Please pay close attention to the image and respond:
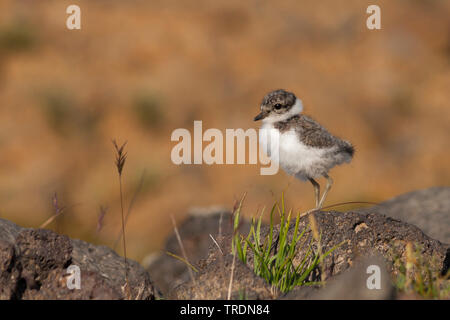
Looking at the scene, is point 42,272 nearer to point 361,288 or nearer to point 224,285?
point 224,285

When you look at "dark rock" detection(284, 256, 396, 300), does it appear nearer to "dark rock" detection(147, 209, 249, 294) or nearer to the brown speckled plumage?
the brown speckled plumage

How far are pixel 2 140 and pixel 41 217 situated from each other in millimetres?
2267

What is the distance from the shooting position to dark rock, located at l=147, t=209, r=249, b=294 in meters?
9.13

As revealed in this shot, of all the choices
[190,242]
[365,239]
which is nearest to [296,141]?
[365,239]

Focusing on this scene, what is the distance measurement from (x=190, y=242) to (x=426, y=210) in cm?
360

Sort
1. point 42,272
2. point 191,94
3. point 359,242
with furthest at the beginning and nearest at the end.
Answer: point 191,94, point 359,242, point 42,272

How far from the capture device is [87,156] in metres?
14.1

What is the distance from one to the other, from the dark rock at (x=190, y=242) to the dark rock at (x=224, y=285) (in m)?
4.44

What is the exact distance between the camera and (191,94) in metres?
14.9

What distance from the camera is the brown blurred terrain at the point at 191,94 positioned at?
13.4m

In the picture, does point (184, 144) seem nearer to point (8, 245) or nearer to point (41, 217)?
point (41, 217)
